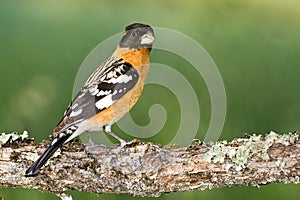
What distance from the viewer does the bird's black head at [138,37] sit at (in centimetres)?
164

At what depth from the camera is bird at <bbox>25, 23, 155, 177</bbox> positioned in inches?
60.7

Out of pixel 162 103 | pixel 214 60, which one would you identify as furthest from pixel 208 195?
pixel 214 60

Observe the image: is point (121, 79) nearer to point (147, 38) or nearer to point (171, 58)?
point (147, 38)

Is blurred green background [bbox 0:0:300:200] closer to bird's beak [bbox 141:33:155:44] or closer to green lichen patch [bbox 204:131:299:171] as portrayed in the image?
bird's beak [bbox 141:33:155:44]

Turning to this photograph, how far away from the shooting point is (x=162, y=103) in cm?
262

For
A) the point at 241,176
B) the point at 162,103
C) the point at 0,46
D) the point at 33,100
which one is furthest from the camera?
the point at 0,46

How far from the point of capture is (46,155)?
1.51 m

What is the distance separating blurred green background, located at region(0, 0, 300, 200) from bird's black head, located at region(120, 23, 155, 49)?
31.5 inches

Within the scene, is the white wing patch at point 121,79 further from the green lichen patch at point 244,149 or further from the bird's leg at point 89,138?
the green lichen patch at point 244,149

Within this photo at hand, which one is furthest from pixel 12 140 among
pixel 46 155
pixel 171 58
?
pixel 171 58

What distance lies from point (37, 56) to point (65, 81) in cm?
21

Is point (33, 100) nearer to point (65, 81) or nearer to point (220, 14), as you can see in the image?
point (65, 81)

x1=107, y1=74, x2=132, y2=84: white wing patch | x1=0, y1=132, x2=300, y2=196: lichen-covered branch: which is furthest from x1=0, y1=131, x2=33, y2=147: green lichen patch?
x1=107, y1=74, x2=132, y2=84: white wing patch

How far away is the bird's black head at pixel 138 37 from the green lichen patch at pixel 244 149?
1.07 feet
